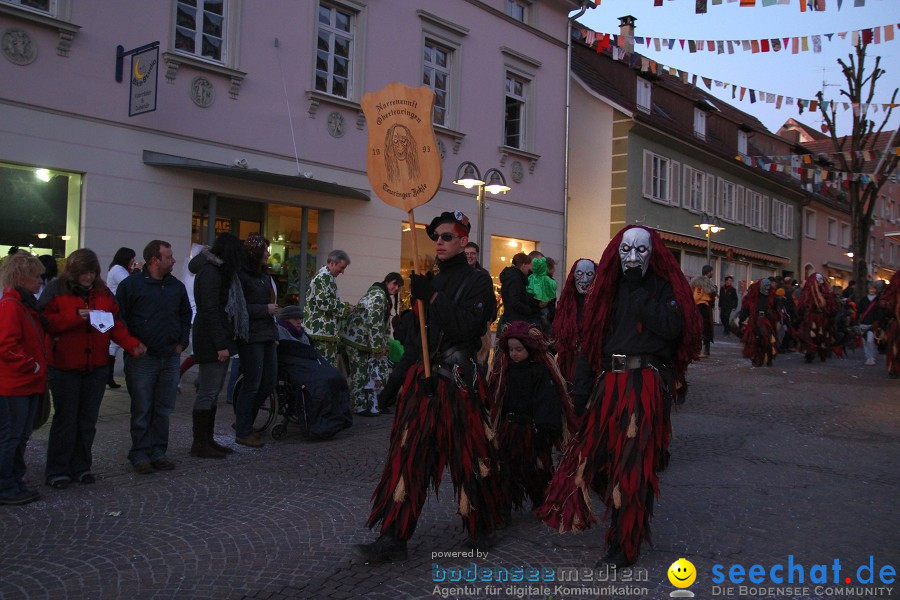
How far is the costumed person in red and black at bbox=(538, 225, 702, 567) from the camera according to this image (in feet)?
13.1

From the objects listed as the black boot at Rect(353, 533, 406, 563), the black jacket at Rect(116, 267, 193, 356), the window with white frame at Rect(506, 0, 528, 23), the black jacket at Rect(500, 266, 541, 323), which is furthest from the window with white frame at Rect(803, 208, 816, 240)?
the black boot at Rect(353, 533, 406, 563)

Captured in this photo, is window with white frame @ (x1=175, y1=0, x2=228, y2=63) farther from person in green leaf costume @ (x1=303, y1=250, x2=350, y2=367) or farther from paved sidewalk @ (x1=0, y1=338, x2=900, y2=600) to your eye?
paved sidewalk @ (x1=0, y1=338, x2=900, y2=600)

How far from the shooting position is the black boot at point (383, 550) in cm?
402

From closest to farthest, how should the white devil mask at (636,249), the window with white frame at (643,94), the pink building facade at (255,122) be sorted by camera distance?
the white devil mask at (636,249) → the pink building facade at (255,122) → the window with white frame at (643,94)

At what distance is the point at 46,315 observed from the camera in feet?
17.8

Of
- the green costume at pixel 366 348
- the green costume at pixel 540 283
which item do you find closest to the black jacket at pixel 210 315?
the green costume at pixel 366 348

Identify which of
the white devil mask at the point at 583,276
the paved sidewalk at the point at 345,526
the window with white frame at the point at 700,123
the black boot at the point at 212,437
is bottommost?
the paved sidewalk at the point at 345,526

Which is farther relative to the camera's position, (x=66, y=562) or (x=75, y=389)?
(x=75, y=389)

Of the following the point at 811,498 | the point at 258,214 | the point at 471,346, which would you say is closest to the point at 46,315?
the point at 471,346

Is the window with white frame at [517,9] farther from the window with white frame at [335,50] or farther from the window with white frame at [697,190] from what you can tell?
the window with white frame at [697,190]

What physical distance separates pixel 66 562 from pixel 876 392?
11.5 m

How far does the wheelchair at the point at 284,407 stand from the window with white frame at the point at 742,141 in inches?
1202

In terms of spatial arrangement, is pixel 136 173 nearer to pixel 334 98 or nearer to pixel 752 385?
pixel 334 98

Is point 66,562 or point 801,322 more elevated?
point 801,322
